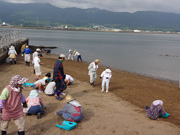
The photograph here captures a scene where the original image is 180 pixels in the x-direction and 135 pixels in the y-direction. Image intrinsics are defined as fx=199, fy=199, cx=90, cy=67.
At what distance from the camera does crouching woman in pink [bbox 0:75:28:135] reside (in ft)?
15.5

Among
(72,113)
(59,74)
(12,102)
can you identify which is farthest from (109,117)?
(12,102)

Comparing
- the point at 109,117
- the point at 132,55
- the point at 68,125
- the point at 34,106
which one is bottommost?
the point at 132,55

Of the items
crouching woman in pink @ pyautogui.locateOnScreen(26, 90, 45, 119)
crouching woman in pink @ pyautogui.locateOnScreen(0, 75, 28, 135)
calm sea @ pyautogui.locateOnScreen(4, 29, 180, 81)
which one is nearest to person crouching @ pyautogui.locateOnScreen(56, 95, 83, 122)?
crouching woman in pink @ pyautogui.locateOnScreen(26, 90, 45, 119)

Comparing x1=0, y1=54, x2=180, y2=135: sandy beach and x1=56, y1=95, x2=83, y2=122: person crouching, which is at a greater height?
x1=56, y1=95, x2=83, y2=122: person crouching

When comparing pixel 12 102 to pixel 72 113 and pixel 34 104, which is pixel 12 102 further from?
pixel 72 113

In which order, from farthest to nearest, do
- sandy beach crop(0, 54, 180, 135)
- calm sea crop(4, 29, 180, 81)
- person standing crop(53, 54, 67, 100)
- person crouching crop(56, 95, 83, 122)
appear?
calm sea crop(4, 29, 180, 81) → person standing crop(53, 54, 67, 100) → person crouching crop(56, 95, 83, 122) → sandy beach crop(0, 54, 180, 135)

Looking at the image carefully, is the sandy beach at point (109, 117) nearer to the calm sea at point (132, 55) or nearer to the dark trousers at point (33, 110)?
the dark trousers at point (33, 110)

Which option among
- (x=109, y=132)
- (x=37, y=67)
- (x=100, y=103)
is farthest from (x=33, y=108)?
(x=37, y=67)

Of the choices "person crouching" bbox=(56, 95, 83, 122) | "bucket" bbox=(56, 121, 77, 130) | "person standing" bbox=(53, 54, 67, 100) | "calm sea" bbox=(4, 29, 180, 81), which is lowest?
"calm sea" bbox=(4, 29, 180, 81)

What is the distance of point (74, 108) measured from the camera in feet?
22.3

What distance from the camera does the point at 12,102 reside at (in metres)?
4.90

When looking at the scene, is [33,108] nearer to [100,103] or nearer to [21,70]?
[100,103]

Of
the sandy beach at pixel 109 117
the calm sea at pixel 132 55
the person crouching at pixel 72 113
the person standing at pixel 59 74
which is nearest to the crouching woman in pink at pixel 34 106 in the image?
the sandy beach at pixel 109 117

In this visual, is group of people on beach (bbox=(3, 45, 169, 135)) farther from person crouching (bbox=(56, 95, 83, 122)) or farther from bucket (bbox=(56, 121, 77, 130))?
bucket (bbox=(56, 121, 77, 130))
